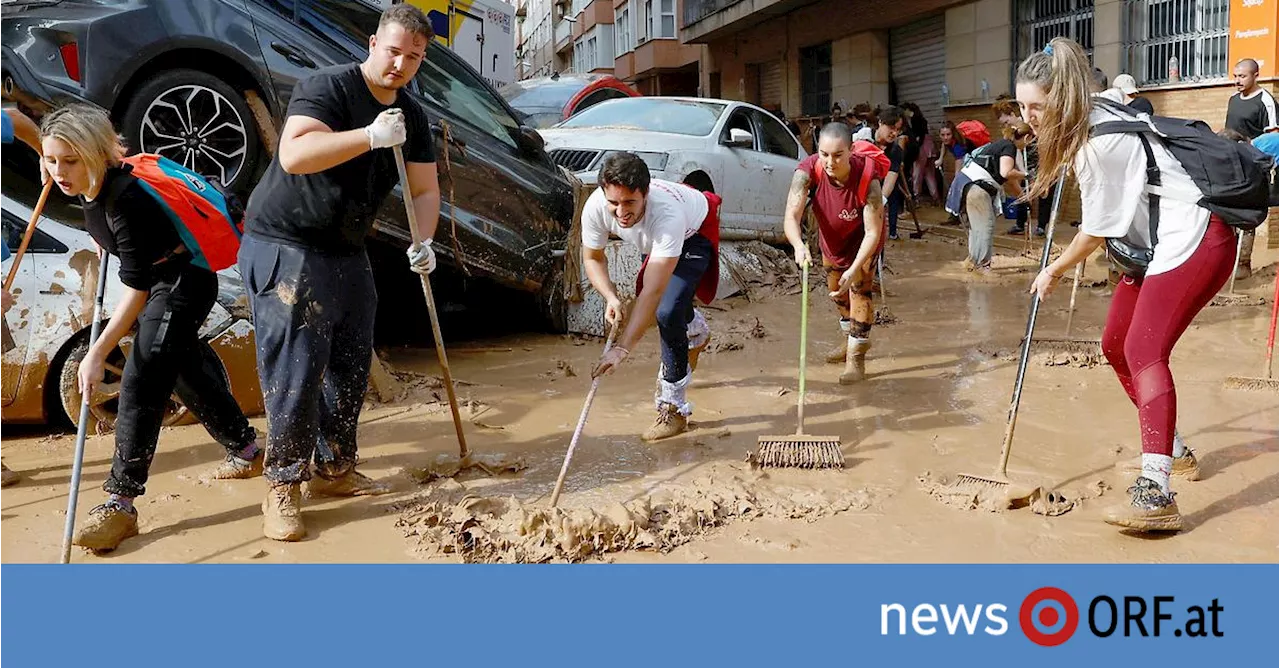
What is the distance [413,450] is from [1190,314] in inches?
133

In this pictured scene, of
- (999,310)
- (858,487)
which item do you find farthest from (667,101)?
(858,487)

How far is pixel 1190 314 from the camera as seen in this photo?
13.2 ft

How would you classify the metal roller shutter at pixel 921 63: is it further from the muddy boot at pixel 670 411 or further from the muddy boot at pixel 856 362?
the muddy boot at pixel 670 411

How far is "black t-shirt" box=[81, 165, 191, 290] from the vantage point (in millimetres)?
3973

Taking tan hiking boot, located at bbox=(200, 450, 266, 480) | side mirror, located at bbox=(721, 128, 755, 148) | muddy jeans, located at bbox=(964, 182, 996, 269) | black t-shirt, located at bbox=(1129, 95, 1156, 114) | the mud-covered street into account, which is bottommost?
the mud-covered street

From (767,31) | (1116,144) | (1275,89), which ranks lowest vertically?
(1116,144)

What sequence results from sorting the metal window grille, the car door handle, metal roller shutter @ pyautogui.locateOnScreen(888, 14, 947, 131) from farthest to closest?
metal roller shutter @ pyautogui.locateOnScreen(888, 14, 947, 131) → the metal window grille → the car door handle

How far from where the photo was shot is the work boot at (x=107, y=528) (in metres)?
3.92

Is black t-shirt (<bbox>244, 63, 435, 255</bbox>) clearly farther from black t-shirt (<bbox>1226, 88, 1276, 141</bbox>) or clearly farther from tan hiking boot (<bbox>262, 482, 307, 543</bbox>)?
black t-shirt (<bbox>1226, 88, 1276, 141</bbox>)

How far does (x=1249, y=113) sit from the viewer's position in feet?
33.7

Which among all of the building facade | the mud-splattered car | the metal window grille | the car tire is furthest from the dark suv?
the building facade

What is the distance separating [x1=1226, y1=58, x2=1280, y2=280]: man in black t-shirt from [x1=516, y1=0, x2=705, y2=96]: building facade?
21.8 m

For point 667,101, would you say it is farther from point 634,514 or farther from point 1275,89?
point 634,514

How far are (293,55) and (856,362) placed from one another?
12.5 ft
